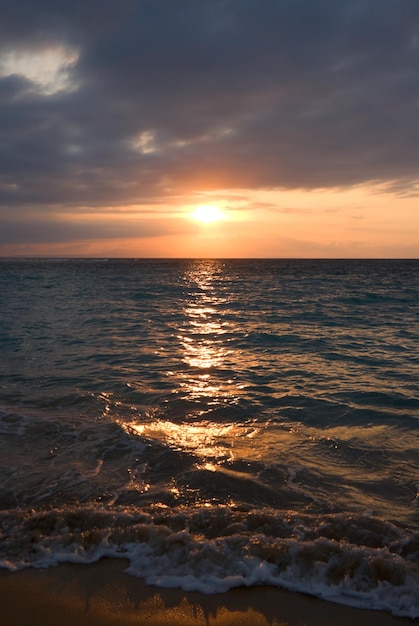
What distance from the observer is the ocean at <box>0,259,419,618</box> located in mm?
4559

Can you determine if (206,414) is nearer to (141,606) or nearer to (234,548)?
(234,548)

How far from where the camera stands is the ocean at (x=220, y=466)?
4559 mm

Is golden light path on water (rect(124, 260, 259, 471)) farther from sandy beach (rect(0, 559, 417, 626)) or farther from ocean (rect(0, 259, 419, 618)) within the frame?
sandy beach (rect(0, 559, 417, 626))

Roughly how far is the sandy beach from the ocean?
0.13 meters

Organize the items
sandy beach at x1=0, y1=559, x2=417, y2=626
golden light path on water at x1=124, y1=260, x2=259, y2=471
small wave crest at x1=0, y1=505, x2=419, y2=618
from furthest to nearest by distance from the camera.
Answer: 1. golden light path on water at x1=124, y1=260, x2=259, y2=471
2. small wave crest at x1=0, y1=505, x2=419, y2=618
3. sandy beach at x1=0, y1=559, x2=417, y2=626

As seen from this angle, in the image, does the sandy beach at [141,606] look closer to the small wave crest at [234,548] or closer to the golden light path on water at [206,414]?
the small wave crest at [234,548]

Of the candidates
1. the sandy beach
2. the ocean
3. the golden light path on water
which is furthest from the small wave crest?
the golden light path on water

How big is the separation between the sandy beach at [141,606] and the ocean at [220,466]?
0.13m

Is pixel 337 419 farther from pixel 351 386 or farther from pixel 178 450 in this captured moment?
pixel 178 450

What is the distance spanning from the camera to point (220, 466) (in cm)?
673

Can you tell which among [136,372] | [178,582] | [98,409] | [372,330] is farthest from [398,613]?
[372,330]

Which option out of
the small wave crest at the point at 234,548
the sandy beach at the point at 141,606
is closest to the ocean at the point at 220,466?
the small wave crest at the point at 234,548

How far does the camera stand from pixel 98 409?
30.9ft

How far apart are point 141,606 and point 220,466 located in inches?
113
